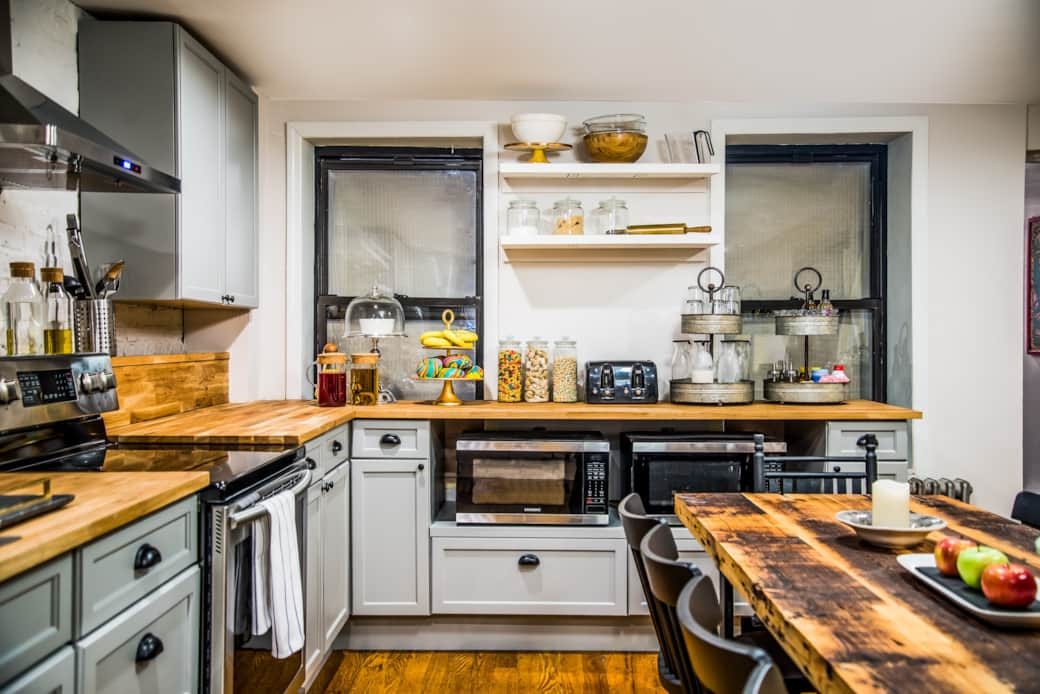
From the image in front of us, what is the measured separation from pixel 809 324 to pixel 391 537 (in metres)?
2.00

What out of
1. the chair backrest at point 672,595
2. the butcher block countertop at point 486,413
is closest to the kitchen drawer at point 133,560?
the butcher block countertop at point 486,413

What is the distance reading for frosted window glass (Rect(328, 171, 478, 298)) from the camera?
12.7 feet

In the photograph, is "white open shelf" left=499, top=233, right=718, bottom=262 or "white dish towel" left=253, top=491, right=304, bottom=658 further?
"white open shelf" left=499, top=233, right=718, bottom=262

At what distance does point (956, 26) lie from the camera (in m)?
2.86

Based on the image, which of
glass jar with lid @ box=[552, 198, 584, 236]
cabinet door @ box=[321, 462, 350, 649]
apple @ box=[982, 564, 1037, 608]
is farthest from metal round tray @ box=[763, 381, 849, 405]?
apple @ box=[982, 564, 1037, 608]

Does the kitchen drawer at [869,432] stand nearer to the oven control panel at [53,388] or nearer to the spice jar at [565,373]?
the spice jar at [565,373]

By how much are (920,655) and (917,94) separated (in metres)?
3.18

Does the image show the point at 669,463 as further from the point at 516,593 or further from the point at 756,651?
the point at 756,651

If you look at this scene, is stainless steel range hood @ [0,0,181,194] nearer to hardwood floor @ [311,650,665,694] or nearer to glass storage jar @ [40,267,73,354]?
glass storage jar @ [40,267,73,354]

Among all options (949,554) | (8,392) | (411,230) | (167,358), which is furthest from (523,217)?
(949,554)

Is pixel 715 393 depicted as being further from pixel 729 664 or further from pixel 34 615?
pixel 34 615

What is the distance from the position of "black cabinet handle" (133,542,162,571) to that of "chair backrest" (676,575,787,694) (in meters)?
1.06

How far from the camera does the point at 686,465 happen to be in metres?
3.21

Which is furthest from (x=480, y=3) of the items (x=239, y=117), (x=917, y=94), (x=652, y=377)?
(x=917, y=94)
